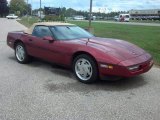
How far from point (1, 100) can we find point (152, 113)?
2.55 meters

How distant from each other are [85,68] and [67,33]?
1414mm

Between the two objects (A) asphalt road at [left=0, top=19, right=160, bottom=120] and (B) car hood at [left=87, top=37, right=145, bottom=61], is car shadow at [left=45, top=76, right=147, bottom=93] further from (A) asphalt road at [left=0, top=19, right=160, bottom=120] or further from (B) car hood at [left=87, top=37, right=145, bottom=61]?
(B) car hood at [left=87, top=37, right=145, bottom=61]

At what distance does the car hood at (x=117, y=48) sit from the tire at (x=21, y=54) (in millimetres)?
2159

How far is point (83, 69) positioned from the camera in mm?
6176

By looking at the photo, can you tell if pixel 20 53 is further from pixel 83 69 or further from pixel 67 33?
pixel 83 69

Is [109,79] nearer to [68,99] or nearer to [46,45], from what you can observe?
[68,99]

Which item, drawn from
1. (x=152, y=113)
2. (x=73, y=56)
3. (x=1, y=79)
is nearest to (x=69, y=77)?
(x=73, y=56)

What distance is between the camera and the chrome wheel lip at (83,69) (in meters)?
6.06

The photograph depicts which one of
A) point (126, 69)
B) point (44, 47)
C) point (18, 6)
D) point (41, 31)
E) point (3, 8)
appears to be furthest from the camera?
point (18, 6)

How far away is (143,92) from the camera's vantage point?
5520mm

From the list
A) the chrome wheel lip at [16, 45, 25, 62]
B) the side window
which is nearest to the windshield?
the side window

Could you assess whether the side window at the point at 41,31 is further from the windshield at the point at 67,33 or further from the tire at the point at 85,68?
the tire at the point at 85,68

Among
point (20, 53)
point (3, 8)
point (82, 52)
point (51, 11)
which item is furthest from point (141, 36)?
point (3, 8)

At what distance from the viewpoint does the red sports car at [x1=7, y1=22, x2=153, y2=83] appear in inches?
226
